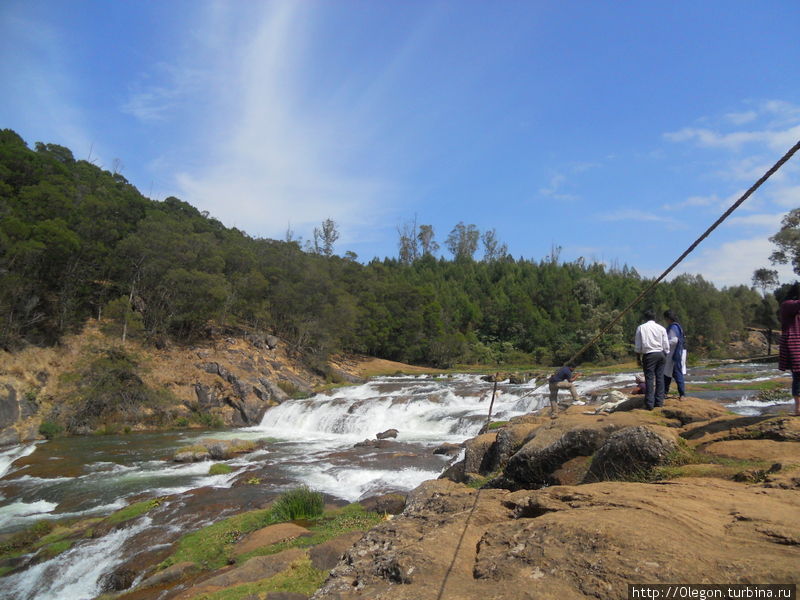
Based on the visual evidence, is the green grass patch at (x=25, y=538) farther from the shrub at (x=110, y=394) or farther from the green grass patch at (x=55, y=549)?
the shrub at (x=110, y=394)

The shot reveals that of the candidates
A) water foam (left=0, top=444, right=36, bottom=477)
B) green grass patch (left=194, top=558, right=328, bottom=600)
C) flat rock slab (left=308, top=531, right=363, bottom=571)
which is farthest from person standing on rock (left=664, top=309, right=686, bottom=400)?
water foam (left=0, top=444, right=36, bottom=477)

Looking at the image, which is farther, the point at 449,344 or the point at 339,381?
the point at 449,344

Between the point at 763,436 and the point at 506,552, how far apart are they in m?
3.32

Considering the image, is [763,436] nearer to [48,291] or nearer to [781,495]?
[781,495]

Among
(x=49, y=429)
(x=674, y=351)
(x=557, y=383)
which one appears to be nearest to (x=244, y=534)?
(x=557, y=383)

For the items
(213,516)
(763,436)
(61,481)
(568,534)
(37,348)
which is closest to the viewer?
(568,534)

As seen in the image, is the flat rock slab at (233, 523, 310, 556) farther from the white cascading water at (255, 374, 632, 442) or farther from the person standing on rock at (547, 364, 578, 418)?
the white cascading water at (255, 374, 632, 442)

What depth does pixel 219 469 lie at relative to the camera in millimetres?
13508

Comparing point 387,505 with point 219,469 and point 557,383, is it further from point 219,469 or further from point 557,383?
point 219,469

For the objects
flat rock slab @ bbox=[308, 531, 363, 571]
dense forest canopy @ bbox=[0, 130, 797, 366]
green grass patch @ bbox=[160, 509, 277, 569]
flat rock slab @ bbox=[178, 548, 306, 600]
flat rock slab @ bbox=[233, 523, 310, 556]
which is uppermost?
dense forest canopy @ bbox=[0, 130, 797, 366]

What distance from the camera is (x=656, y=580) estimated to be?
2.43m

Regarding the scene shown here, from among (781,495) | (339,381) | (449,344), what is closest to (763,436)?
(781,495)

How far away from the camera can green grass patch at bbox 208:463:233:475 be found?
13337 mm

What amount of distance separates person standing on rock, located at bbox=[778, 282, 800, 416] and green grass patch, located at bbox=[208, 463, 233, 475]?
1296cm
